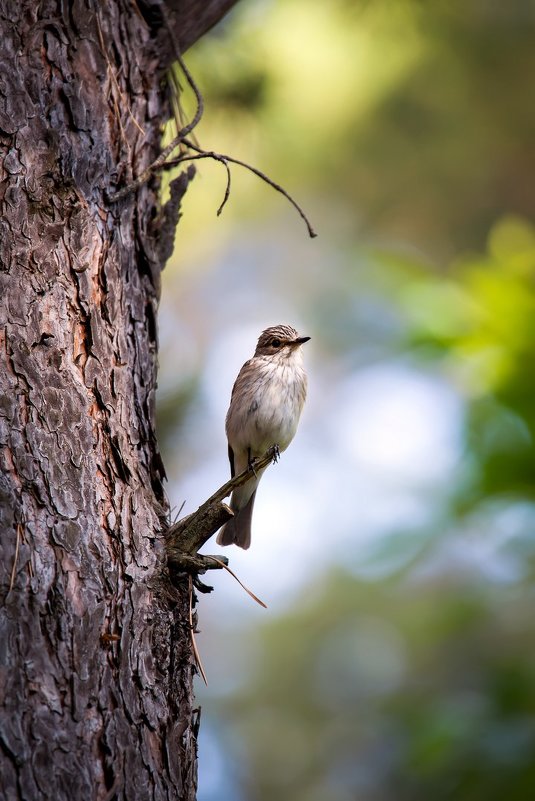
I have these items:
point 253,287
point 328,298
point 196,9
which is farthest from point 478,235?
point 196,9

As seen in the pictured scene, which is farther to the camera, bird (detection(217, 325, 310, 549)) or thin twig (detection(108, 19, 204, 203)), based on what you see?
bird (detection(217, 325, 310, 549))

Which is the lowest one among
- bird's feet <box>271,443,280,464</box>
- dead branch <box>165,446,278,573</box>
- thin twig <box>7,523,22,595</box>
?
thin twig <box>7,523,22,595</box>

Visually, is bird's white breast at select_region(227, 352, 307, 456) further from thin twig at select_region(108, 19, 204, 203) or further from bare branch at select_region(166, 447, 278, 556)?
bare branch at select_region(166, 447, 278, 556)

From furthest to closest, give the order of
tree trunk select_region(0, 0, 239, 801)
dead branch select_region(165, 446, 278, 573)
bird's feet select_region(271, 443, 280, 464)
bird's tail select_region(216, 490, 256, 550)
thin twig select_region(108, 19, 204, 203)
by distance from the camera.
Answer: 1. bird's tail select_region(216, 490, 256, 550)
2. bird's feet select_region(271, 443, 280, 464)
3. thin twig select_region(108, 19, 204, 203)
4. dead branch select_region(165, 446, 278, 573)
5. tree trunk select_region(0, 0, 239, 801)

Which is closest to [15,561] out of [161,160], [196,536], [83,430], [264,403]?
[83,430]

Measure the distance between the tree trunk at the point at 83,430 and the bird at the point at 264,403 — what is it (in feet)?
5.20

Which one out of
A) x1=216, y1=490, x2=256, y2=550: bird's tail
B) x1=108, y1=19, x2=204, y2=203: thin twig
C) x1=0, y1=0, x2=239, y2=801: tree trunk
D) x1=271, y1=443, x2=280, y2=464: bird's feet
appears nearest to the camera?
x1=0, y1=0, x2=239, y2=801: tree trunk

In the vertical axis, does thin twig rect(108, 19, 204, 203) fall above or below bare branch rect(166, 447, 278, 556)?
above

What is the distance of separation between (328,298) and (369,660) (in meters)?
5.03

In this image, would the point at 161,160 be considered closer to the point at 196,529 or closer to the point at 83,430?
the point at 83,430

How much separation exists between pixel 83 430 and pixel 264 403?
84.5 inches

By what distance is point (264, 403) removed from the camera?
189 inches

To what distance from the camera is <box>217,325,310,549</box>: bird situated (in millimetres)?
4816

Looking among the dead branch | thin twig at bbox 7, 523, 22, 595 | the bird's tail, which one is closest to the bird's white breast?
the bird's tail
